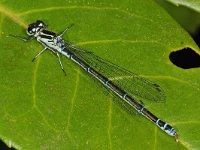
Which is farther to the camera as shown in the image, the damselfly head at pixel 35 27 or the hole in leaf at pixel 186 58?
the hole in leaf at pixel 186 58

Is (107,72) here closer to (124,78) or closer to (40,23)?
(124,78)

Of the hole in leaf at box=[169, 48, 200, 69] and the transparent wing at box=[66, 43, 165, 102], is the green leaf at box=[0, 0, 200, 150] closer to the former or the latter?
the transparent wing at box=[66, 43, 165, 102]

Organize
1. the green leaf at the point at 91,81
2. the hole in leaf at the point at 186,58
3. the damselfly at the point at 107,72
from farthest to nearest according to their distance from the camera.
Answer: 1. the hole in leaf at the point at 186,58
2. the damselfly at the point at 107,72
3. the green leaf at the point at 91,81

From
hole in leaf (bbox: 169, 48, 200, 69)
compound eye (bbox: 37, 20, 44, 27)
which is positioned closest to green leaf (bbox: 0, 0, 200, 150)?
compound eye (bbox: 37, 20, 44, 27)

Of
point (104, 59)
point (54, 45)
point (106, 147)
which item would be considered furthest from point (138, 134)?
point (54, 45)

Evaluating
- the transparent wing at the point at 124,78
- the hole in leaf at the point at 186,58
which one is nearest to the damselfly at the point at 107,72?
the transparent wing at the point at 124,78

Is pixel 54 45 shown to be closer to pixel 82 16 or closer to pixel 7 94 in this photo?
pixel 82 16

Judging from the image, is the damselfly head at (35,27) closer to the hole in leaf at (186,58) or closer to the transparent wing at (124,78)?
the transparent wing at (124,78)
